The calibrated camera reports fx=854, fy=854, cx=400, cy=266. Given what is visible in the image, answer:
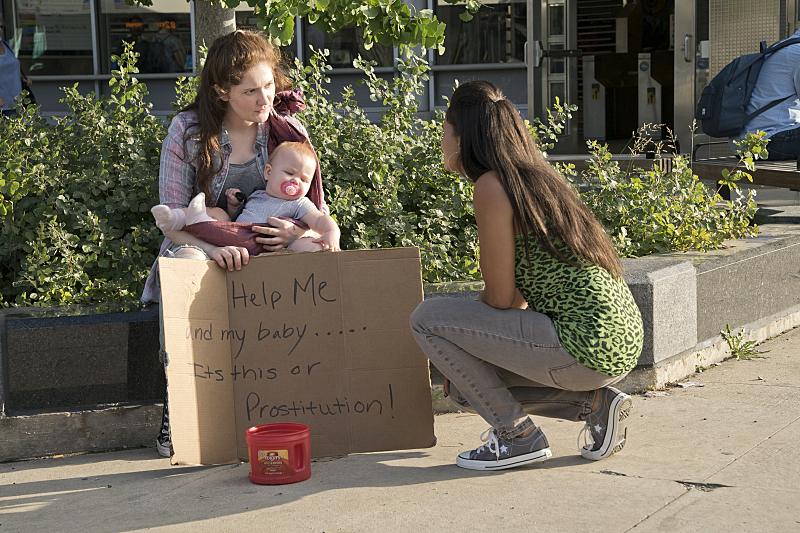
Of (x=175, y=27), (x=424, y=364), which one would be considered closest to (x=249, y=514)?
(x=424, y=364)

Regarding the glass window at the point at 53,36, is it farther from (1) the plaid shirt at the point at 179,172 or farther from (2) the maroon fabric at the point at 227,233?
(2) the maroon fabric at the point at 227,233

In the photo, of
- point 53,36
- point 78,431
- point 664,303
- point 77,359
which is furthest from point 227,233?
point 53,36

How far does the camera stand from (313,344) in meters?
3.17

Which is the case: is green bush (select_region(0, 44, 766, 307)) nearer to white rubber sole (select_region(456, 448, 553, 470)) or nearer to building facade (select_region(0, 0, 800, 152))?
white rubber sole (select_region(456, 448, 553, 470))

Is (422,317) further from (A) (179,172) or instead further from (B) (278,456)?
(A) (179,172)

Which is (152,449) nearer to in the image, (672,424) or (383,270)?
(383,270)

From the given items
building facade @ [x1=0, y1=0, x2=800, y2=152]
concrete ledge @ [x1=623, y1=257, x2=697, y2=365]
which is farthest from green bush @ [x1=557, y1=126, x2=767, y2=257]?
building facade @ [x1=0, y1=0, x2=800, y2=152]

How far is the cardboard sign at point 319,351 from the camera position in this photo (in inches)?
123

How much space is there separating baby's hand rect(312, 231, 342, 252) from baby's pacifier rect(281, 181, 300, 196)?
20 cm

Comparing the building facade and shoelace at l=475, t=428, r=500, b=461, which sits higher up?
the building facade

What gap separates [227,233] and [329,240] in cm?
38

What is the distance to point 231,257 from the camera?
10.2 ft

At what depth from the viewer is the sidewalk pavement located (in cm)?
253

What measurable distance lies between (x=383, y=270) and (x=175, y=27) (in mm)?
10618
